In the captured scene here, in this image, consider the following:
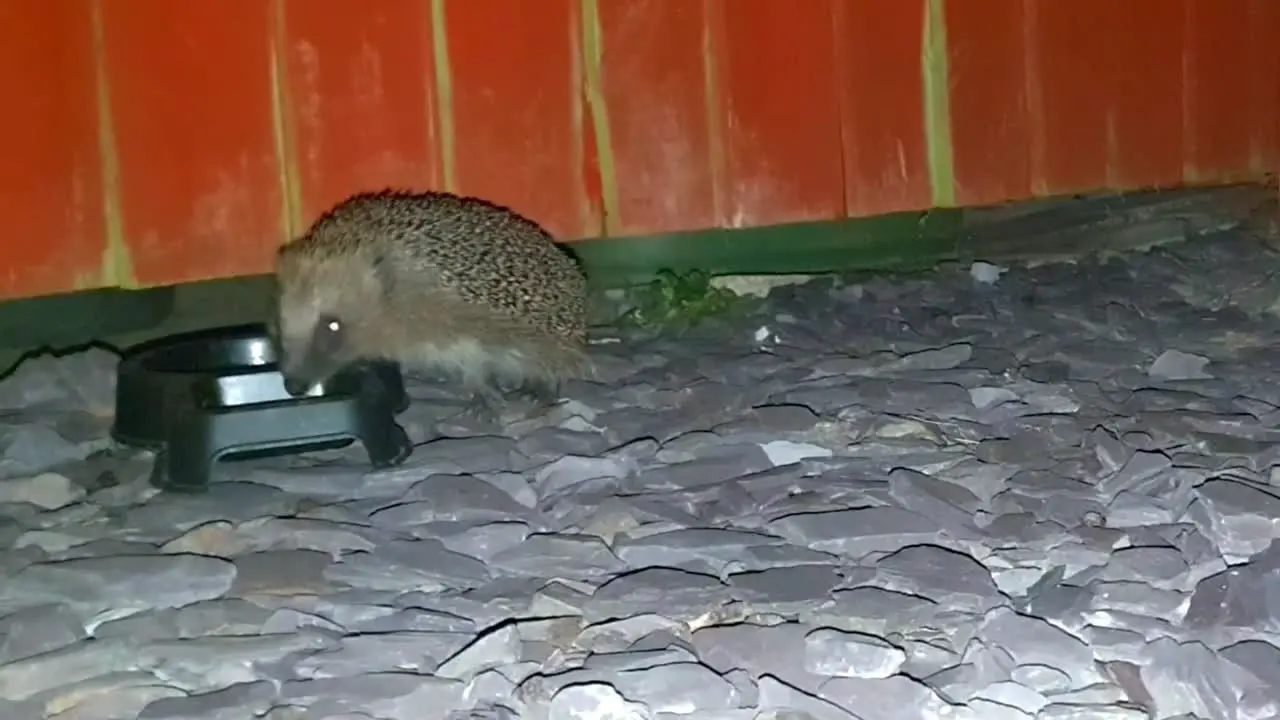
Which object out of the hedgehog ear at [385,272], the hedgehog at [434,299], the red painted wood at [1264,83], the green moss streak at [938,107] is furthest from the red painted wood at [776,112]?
the red painted wood at [1264,83]

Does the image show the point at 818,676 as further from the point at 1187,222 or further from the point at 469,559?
the point at 1187,222

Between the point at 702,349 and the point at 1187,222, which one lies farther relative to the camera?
the point at 1187,222

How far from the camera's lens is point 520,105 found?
12.3 ft

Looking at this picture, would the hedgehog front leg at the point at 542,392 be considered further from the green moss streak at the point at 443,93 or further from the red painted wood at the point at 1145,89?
the red painted wood at the point at 1145,89

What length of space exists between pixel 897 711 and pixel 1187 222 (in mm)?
3357

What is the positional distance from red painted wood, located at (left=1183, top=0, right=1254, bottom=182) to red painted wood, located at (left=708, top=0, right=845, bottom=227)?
4.08ft

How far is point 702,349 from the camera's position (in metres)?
3.54

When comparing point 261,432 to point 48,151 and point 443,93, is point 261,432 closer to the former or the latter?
point 48,151

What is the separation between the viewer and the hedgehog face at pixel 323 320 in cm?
304

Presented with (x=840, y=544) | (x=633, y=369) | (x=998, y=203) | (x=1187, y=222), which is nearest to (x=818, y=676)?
(x=840, y=544)

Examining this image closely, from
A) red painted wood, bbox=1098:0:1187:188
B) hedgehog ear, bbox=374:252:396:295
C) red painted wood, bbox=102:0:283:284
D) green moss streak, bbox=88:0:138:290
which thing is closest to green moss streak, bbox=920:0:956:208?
red painted wood, bbox=1098:0:1187:188

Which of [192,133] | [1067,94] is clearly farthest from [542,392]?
[1067,94]

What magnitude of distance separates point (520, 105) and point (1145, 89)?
198 centimetres

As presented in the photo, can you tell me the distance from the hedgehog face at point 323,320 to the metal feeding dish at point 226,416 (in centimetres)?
6
